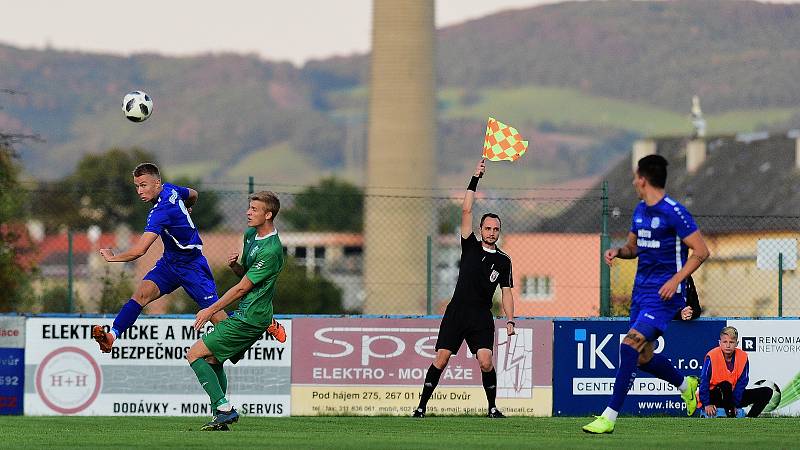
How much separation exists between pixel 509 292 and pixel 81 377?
5805 mm

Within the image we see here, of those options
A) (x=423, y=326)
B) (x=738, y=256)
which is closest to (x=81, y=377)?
(x=423, y=326)

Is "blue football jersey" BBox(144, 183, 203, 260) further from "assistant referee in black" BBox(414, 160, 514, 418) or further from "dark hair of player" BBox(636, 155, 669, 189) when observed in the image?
"dark hair of player" BBox(636, 155, 669, 189)

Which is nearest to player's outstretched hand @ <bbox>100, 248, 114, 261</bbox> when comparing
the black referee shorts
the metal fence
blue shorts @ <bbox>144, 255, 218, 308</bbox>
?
blue shorts @ <bbox>144, 255, 218, 308</bbox>

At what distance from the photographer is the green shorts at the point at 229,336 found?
1338 centimetres

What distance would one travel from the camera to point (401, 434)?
1330 centimetres

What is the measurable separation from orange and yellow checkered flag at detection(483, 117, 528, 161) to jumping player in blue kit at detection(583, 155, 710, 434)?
338cm

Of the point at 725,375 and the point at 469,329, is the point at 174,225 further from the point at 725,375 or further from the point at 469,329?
the point at 725,375

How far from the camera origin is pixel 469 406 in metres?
19.3

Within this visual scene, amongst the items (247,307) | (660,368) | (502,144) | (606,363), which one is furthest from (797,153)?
(247,307)

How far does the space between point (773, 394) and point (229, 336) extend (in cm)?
845

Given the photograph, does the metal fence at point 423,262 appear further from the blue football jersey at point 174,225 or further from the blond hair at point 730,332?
the blue football jersey at point 174,225

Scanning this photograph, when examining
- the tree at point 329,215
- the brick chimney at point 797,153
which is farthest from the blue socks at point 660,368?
the tree at point 329,215

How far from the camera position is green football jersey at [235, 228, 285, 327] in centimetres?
1316

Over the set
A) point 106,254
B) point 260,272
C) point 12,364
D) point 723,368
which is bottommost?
point 12,364
